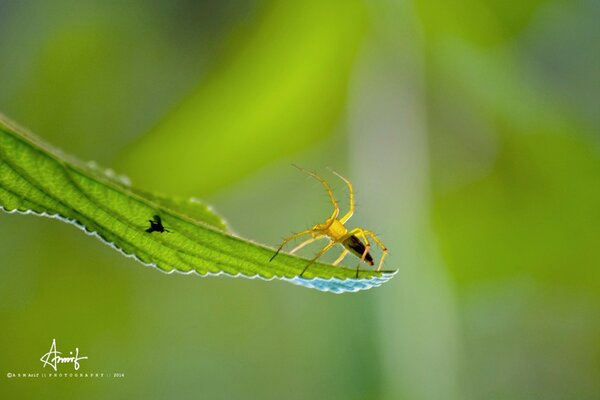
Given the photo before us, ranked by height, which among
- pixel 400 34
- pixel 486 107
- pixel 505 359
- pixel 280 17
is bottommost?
pixel 505 359

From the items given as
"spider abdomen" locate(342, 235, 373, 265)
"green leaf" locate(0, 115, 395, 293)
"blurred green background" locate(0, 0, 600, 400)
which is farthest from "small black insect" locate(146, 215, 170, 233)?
"blurred green background" locate(0, 0, 600, 400)

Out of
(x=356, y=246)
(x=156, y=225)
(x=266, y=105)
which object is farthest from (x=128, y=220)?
(x=266, y=105)

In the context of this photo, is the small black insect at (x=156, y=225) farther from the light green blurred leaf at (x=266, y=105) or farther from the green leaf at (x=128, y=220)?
the light green blurred leaf at (x=266, y=105)

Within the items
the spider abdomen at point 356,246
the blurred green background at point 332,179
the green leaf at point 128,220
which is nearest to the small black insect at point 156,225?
the green leaf at point 128,220

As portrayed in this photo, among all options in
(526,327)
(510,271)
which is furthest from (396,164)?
(526,327)

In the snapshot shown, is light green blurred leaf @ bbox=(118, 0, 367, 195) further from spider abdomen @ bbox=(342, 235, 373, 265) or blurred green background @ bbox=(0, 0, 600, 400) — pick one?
spider abdomen @ bbox=(342, 235, 373, 265)

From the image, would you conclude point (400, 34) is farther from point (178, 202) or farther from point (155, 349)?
point (178, 202)
